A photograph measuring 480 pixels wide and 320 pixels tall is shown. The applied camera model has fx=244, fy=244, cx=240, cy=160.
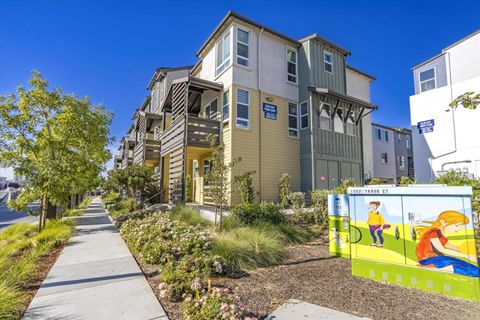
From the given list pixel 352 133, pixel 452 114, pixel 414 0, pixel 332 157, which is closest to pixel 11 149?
pixel 332 157

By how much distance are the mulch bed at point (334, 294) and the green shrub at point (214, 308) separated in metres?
0.23

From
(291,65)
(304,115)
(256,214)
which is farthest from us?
(291,65)

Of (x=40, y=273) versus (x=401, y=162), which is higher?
(x=401, y=162)

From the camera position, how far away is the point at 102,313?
10.8 ft

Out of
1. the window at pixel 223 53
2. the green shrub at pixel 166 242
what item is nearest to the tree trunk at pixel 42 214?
the green shrub at pixel 166 242

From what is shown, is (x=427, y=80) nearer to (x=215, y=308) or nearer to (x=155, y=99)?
(x=215, y=308)

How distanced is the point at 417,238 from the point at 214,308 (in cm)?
346

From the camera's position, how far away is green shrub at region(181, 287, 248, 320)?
2.90 m

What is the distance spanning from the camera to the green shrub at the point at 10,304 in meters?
3.13

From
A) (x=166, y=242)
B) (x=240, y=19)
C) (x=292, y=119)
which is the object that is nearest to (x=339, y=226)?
(x=166, y=242)

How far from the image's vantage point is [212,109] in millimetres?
14523

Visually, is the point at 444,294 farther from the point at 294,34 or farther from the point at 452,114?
the point at 452,114

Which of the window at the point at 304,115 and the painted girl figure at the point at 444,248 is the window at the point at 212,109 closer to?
the window at the point at 304,115

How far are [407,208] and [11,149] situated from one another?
12.8 meters
